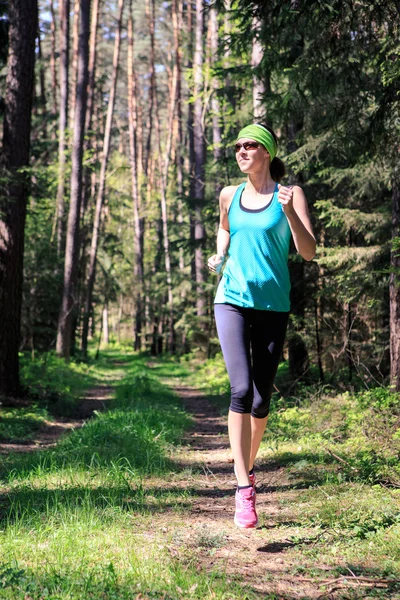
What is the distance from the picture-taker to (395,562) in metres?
3.35

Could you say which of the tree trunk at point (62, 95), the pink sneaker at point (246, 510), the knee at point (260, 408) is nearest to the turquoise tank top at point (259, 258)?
the knee at point (260, 408)

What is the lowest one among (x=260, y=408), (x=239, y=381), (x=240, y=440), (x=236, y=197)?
(x=240, y=440)

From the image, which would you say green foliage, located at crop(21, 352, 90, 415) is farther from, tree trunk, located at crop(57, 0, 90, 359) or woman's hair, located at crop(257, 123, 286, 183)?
woman's hair, located at crop(257, 123, 286, 183)

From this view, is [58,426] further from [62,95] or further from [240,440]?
[62,95]

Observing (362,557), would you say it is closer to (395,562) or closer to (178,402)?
(395,562)

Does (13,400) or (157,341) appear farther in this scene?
(157,341)

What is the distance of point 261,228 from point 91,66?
958 inches

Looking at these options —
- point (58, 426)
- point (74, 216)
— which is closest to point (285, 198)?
point (58, 426)

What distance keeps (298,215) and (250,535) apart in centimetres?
195

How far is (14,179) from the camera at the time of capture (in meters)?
10.7

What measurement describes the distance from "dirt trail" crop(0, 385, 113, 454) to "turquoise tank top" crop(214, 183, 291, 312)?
411 cm

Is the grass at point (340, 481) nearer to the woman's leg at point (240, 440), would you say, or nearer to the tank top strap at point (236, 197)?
the woman's leg at point (240, 440)

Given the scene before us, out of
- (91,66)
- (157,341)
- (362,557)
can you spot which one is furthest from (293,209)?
(157,341)

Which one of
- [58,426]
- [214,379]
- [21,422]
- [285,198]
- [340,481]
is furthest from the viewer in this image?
[214,379]
